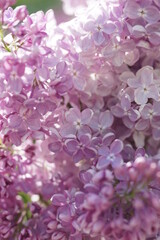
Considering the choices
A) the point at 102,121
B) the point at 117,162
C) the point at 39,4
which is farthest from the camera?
the point at 39,4

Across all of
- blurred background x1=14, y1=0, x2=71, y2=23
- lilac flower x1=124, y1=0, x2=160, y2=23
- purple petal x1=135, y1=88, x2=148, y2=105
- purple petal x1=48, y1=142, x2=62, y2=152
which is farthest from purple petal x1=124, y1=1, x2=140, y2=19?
blurred background x1=14, y1=0, x2=71, y2=23

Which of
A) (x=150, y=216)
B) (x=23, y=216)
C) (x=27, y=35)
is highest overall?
(x=27, y=35)


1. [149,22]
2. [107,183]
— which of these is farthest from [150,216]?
[149,22]

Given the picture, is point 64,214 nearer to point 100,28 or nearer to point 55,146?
point 55,146

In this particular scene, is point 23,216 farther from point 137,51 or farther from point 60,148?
point 137,51

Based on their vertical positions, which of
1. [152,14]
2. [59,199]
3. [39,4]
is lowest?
[39,4]

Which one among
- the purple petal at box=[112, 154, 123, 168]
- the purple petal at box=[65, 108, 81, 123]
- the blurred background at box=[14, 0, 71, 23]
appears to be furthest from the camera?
the blurred background at box=[14, 0, 71, 23]

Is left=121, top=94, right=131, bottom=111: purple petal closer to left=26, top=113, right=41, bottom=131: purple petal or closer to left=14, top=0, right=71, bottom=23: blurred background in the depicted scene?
left=26, top=113, right=41, bottom=131: purple petal

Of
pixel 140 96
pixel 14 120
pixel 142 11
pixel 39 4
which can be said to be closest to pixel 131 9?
pixel 142 11
